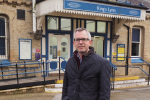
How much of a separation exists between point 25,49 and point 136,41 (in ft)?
24.0

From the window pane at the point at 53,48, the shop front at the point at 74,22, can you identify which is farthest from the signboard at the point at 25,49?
the window pane at the point at 53,48

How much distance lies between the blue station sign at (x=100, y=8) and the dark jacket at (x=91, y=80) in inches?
158

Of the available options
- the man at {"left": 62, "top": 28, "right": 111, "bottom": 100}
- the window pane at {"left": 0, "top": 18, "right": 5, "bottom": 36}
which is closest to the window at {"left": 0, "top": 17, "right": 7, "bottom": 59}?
the window pane at {"left": 0, "top": 18, "right": 5, "bottom": 36}

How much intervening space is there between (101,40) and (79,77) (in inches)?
270

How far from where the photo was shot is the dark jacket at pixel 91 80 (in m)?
1.77

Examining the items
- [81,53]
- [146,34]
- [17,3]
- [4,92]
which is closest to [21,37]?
[17,3]

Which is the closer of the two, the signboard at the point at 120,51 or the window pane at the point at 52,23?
the window pane at the point at 52,23

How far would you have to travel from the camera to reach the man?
1.78m

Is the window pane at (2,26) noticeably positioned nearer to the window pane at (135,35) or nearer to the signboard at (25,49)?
the signboard at (25,49)

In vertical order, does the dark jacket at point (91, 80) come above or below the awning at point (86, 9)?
below

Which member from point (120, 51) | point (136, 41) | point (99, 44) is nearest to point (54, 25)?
point (99, 44)

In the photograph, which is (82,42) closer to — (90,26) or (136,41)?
(90,26)

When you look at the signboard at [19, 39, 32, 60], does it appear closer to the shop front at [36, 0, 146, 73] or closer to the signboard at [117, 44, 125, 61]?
the shop front at [36, 0, 146, 73]

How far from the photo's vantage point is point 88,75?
5.92 feet
